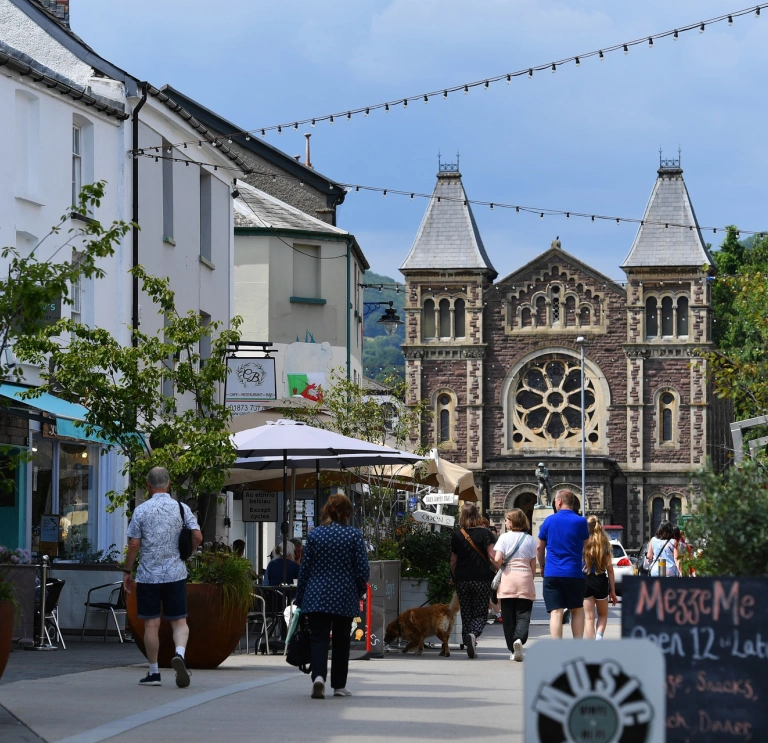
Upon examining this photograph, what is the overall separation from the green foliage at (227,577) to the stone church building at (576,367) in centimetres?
5466

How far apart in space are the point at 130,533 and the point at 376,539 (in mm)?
8350

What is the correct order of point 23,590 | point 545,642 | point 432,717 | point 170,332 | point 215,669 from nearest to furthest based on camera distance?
point 545,642, point 432,717, point 215,669, point 23,590, point 170,332

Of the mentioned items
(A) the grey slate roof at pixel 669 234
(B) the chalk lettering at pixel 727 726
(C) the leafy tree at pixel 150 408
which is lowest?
(B) the chalk lettering at pixel 727 726

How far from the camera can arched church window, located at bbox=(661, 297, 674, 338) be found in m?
69.6

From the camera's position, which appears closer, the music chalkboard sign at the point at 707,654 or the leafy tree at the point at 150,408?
the music chalkboard sign at the point at 707,654

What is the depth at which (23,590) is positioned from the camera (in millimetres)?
15109

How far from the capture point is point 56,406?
17594mm

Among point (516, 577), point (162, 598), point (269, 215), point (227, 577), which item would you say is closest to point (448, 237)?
point (269, 215)

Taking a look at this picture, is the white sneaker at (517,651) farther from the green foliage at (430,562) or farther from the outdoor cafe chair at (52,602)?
the outdoor cafe chair at (52,602)

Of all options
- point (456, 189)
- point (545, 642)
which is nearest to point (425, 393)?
point (456, 189)

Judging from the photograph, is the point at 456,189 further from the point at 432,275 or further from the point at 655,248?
the point at 655,248

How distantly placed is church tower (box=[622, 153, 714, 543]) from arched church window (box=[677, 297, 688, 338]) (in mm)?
45

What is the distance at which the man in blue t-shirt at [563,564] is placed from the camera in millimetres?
14273

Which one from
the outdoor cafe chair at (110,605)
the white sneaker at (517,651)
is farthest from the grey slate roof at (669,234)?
the white sneaker at (517,651)
